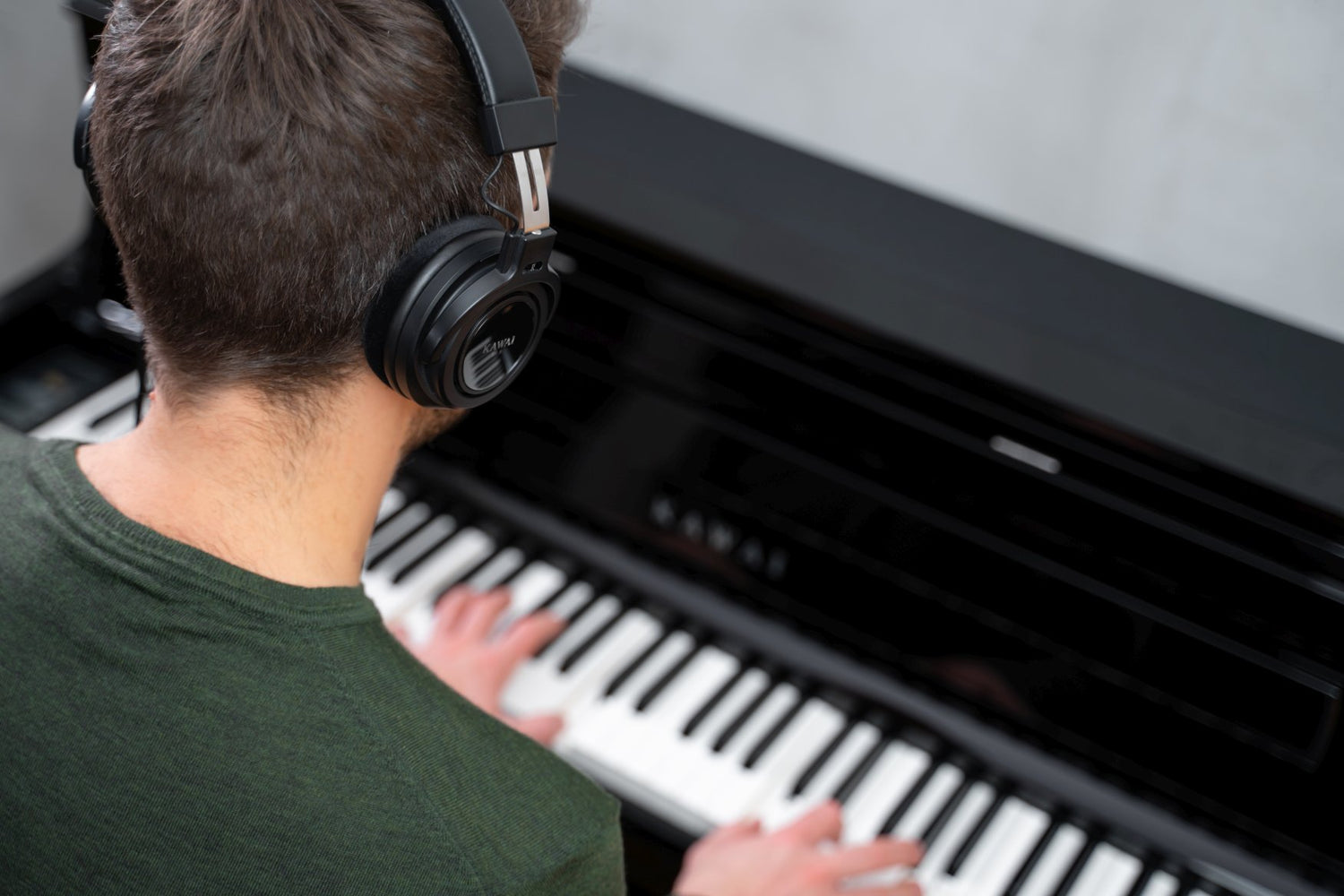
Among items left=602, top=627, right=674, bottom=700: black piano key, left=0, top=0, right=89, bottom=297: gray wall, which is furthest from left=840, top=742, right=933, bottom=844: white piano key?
left=0, top=0, right=89, bottom=297: gray wall

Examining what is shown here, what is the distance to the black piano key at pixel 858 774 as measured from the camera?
61.6 inches

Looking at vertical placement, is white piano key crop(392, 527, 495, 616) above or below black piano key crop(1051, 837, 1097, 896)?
below

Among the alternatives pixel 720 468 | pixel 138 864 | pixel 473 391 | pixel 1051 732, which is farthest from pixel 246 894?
pixel 1051 732

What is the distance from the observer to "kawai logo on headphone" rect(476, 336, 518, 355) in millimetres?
987

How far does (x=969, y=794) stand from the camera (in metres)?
1.58

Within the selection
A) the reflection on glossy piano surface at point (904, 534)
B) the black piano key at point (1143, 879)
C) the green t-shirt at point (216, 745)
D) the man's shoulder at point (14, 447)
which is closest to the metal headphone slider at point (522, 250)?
the green t-shirt at point (216, 745)

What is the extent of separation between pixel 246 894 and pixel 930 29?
1.52 meters

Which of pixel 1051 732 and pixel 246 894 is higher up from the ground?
pixel 246 894

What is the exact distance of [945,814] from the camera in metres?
1.55

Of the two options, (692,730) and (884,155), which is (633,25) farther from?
(692,730)

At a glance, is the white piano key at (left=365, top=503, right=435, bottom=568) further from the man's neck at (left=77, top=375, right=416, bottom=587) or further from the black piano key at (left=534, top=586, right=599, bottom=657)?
the man's neck at (left=77, top=375, right=416, bottom=587)

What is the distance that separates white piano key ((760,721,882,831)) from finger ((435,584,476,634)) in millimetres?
493

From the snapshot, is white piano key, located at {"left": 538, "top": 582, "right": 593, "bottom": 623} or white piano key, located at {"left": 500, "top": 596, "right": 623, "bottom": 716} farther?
white piano key, located at {"left": 538, "top": 582, "right": 593, "bottom": 623}

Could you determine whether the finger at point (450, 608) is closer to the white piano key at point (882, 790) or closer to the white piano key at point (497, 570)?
the white piano key at point (497, 570)
